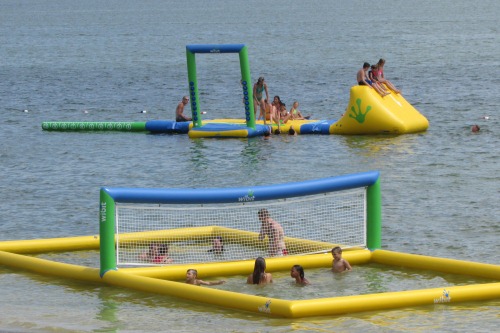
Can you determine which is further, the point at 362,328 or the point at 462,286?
the point at 462,286

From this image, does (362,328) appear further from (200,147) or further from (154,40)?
(154,40)

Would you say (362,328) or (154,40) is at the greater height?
(154,40)

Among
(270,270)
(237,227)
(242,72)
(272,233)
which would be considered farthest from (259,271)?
(242,72)

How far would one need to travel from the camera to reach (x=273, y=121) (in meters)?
31.6

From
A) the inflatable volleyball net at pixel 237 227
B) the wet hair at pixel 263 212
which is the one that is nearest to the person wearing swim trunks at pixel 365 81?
the inflatable volleyball net at pixel 237 227

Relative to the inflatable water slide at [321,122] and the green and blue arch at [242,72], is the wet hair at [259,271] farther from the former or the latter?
the inflatable water slide at [321,122]

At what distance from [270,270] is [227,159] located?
12.5m

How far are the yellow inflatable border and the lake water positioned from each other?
5.5 inches

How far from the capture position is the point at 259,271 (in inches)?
614

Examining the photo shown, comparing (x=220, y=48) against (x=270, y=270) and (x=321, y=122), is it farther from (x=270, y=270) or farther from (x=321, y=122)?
(x=270, y=270)

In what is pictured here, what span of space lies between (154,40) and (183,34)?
393 inches

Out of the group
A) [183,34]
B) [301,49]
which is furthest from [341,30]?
[301,49]

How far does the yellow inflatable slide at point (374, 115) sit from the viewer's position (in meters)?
29.9

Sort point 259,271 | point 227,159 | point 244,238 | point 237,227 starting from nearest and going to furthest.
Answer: point 259,271 < point 244,238 < point 237,227 < point 227,159
